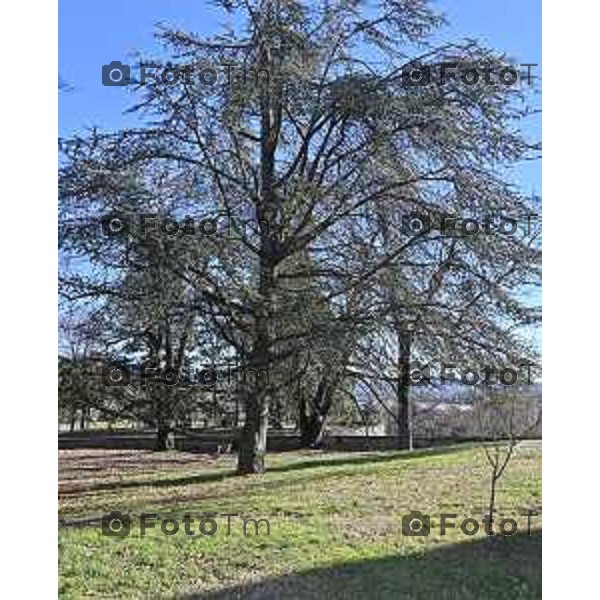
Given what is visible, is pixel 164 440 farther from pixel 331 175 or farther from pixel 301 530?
pixel 331 175

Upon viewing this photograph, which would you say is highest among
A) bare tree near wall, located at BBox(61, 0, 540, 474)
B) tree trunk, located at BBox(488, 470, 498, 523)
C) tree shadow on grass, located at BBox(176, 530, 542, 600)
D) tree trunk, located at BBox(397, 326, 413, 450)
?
bare tree near wall, located at BBox(61, 0, 540, 474)

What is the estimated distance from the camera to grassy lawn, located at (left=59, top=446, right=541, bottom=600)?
2.97 meters

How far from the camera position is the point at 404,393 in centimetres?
351

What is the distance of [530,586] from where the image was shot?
9.78ft

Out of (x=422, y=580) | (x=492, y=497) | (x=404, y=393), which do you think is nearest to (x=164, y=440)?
(x=404, y=393)

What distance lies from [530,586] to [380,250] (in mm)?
1383

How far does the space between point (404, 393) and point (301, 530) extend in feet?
2.26

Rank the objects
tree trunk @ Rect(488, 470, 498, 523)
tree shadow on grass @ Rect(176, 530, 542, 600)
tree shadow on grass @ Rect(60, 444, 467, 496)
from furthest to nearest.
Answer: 1. tree shadow on grass @ Rect(60, 444, 467, 496)
2. tree trunk @ Rect(488, 470, 498, 523)
3. tree shadow on grass @ Rect(176, 530, 542, 600)

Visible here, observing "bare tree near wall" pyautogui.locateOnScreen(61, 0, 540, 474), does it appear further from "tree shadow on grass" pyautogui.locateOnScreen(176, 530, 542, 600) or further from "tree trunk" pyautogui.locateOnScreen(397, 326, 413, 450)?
"tree shadow on grass" pyautogui.locateOnScreen(176, 530, 542, 600)

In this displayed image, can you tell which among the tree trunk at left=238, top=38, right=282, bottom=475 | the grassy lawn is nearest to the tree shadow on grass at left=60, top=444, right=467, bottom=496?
the grassy lawn

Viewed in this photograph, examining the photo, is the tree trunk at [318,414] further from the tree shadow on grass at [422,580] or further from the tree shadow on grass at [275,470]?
the tree shadow on grass at [422,580]
